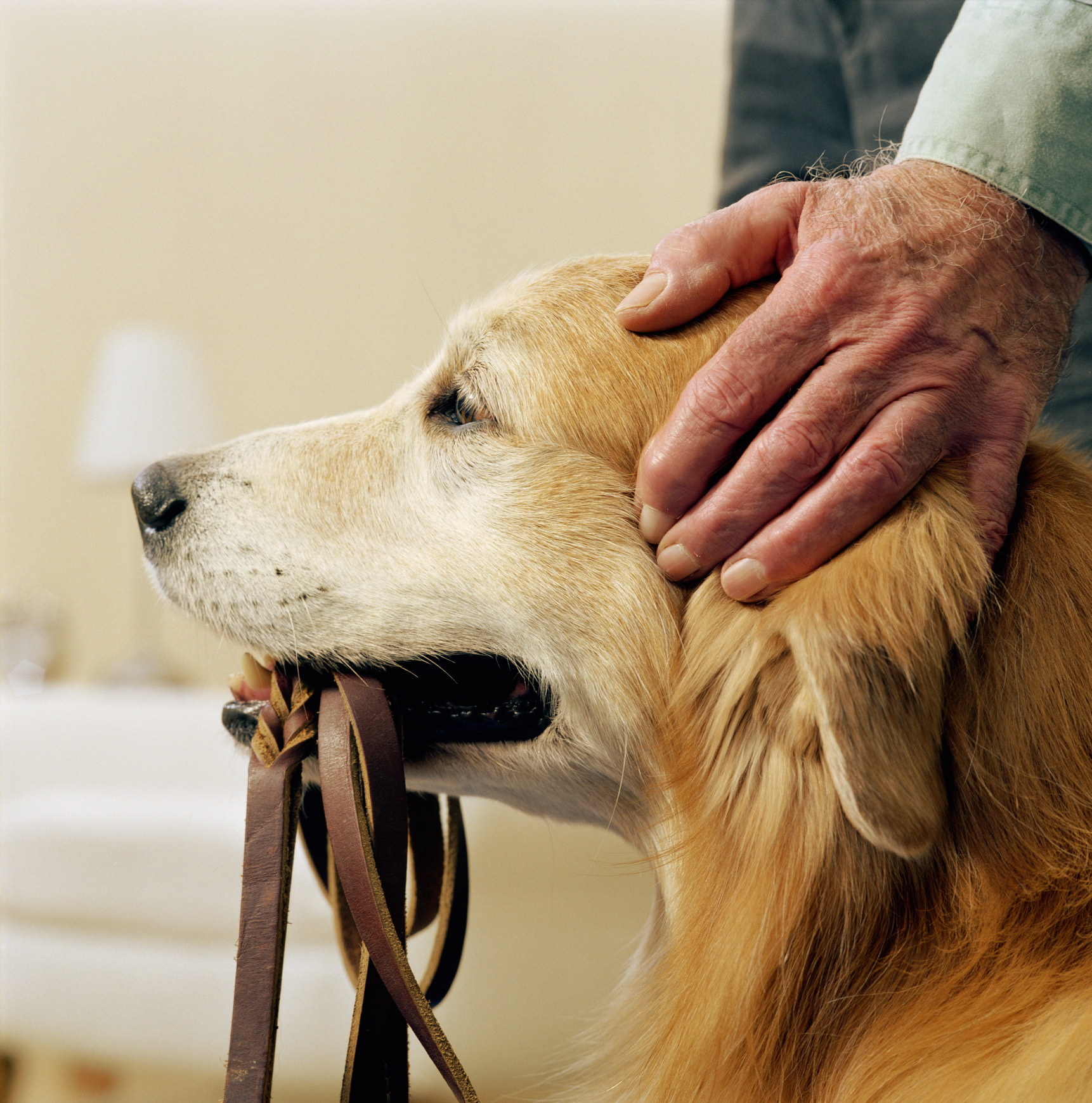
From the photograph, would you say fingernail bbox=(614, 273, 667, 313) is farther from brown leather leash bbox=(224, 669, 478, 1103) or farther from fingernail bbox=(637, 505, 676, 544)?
brown leather leash bbox=(224, 669, 478, 1103)

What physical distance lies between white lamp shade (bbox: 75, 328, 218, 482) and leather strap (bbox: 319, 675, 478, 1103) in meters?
2.34

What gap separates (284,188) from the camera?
3.24 meters

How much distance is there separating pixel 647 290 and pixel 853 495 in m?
0.27

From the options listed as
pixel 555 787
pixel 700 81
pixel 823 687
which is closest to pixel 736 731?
pixel 823 687

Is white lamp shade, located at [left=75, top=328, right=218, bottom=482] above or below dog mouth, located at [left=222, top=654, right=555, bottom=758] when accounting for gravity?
below

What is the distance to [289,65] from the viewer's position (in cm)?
321

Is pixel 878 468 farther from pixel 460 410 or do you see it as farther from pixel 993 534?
pixel 460 410

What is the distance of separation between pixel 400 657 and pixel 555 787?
0.19 m

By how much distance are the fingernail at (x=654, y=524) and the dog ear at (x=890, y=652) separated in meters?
0.13

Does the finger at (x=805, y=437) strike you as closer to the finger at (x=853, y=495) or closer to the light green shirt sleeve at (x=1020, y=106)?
the finger at (x=853, y=495)

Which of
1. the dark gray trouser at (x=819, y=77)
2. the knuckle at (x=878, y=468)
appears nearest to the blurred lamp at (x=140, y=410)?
the dark gray trouser at (x=819, y=77)

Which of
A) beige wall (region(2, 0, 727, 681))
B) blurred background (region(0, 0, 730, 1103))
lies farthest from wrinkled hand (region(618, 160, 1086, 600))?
beige wall (region(2, 0, 727, 681))

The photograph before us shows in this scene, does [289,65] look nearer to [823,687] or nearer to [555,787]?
[555,787]

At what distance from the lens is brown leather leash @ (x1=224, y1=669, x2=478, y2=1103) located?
2.13 ft
